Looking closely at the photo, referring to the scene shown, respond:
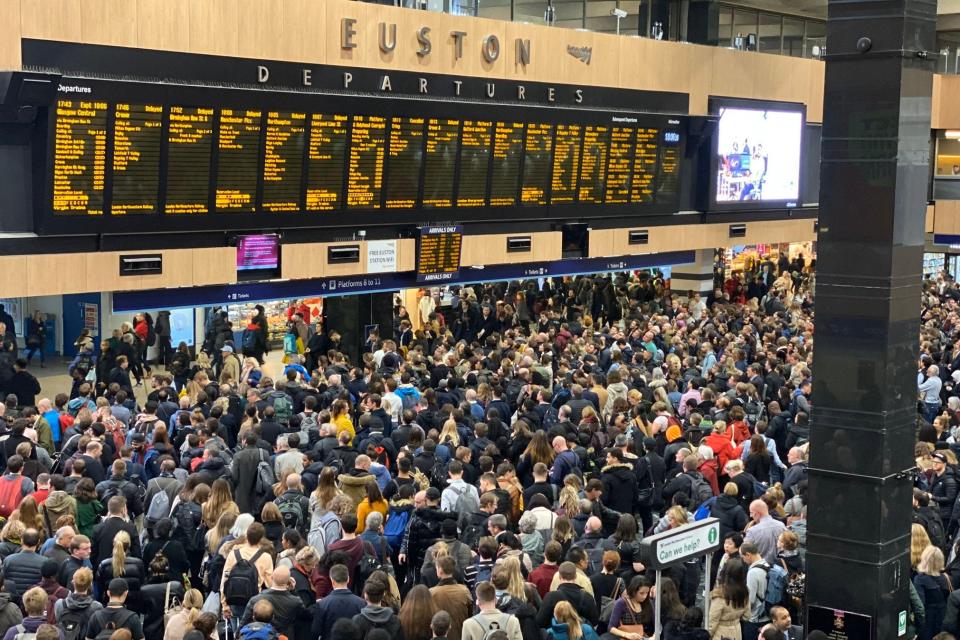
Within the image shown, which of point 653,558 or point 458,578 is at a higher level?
point 653,558

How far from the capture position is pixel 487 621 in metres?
7.99

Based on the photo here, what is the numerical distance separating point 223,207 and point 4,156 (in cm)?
315

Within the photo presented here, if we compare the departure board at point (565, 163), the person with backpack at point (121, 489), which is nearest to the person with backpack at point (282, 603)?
the person with backpack at point (121, 489)

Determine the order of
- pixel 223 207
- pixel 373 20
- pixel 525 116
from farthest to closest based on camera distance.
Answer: pixel 525 116 < pixel 373 20 < pixel 223 207

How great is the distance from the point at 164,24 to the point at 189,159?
1.76m

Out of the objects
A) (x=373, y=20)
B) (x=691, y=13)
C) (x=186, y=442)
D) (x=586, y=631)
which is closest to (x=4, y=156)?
(x=186, y=442)

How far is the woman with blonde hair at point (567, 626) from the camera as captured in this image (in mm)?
8102

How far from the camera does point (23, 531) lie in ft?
31.2

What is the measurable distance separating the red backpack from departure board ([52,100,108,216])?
16.8 feet

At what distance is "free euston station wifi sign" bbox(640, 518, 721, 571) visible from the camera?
24.3 ft

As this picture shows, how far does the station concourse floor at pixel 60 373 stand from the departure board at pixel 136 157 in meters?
4.99

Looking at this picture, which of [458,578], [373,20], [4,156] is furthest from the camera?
[373,20]

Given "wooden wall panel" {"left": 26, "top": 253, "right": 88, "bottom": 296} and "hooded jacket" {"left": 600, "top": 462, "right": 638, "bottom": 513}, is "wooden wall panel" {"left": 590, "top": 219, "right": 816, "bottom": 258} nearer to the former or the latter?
"wooden wall panel" {"left": 26, "top": 253, "right": 88, "bottom": 296}

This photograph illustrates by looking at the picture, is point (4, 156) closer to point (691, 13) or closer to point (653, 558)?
point (653, 558)
